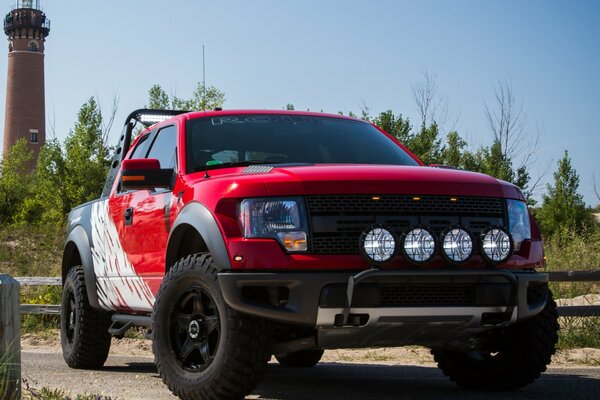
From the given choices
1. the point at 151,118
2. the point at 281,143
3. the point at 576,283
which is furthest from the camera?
the point at 576,283

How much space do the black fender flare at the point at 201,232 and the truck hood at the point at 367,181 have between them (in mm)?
246

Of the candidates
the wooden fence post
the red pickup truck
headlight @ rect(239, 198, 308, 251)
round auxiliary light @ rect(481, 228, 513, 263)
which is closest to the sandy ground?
the red pickup truck

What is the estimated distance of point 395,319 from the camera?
197 inches

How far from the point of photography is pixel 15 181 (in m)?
64.6

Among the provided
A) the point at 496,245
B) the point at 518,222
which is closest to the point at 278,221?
the point at 496,245

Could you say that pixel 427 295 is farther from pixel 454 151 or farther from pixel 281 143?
pixel 454 151

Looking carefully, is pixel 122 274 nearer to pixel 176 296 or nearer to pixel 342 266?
pixel 176 296

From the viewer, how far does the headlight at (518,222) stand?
5574 millimetres

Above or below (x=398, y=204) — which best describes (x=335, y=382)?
below

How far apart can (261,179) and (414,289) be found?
1.04 metres

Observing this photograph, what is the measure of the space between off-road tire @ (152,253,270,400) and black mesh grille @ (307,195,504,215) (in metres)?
0.72

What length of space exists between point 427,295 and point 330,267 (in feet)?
1.91

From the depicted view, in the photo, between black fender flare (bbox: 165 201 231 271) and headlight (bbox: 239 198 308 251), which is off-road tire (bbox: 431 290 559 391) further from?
black fender flare (bbox: 165 201 231 271)

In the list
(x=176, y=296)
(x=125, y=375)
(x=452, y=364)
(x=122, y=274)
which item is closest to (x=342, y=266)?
(x=176, y=296)
